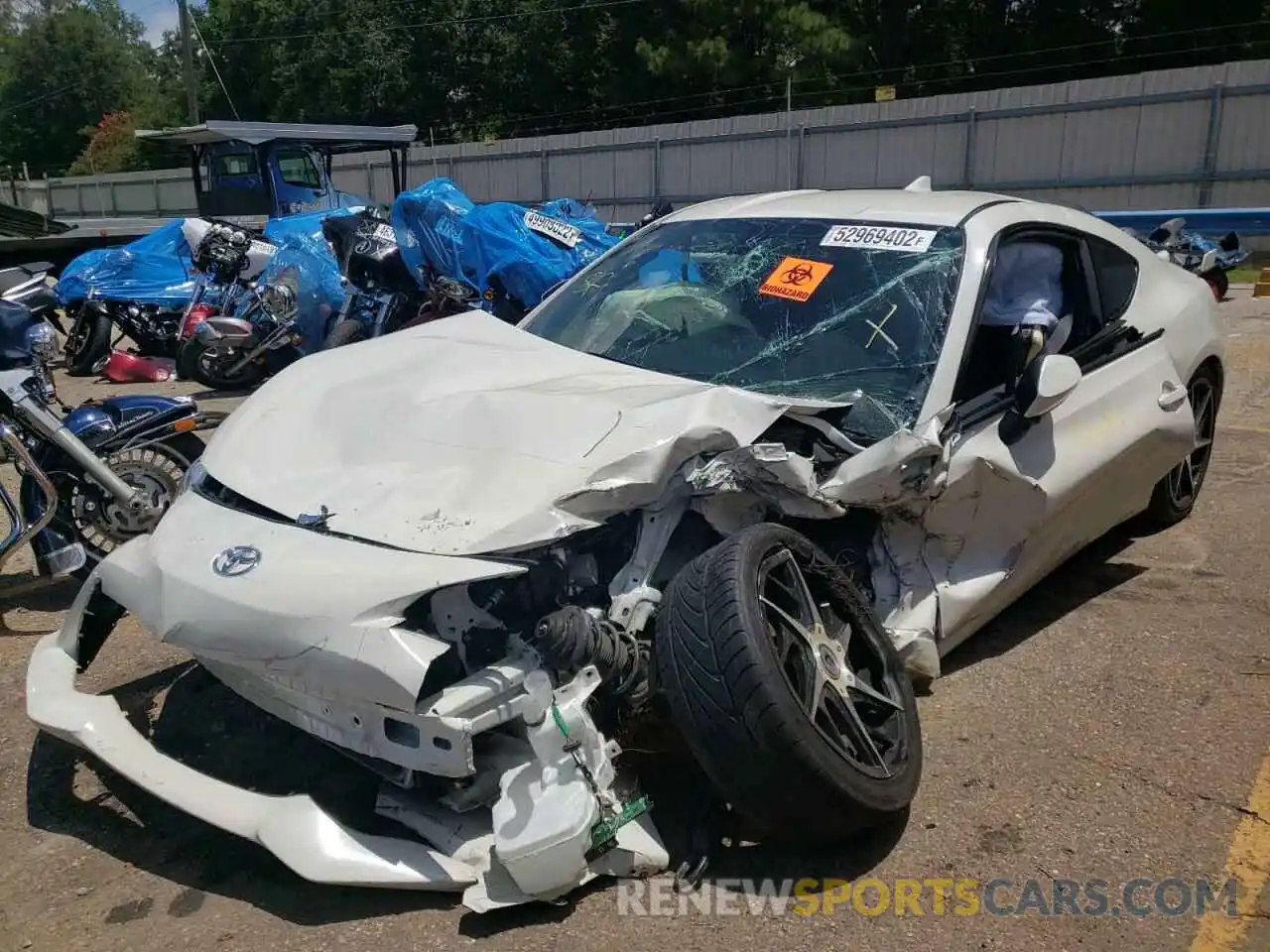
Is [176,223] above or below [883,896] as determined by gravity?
above

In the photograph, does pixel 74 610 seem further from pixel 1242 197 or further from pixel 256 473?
pixel 1242 197

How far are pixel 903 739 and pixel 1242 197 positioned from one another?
58.9 ft

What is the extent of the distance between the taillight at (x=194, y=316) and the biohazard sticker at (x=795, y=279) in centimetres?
Result: 788

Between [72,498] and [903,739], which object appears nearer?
[903,739]

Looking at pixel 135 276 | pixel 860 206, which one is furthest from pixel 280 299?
pixel 860 206

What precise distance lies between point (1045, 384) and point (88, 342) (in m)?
10.3

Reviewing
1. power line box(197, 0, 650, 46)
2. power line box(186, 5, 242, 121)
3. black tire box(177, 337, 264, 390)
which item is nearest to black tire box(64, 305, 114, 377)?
black tire box(177, 337, 264, 390)

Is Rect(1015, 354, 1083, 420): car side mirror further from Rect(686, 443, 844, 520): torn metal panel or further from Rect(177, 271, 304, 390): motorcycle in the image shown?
Rect(177, 271, 304, 390): motorcycle

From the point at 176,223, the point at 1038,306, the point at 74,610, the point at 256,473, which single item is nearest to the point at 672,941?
the point at 256,473

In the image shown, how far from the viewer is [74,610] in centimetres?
340

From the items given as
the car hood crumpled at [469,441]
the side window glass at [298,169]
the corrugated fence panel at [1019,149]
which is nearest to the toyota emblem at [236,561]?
the car hood crumpled at [469,441]

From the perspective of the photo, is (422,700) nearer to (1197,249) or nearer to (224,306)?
(224,306)

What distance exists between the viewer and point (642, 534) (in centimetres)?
307

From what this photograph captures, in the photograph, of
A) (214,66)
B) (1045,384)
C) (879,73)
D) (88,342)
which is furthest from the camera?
(214,66)
